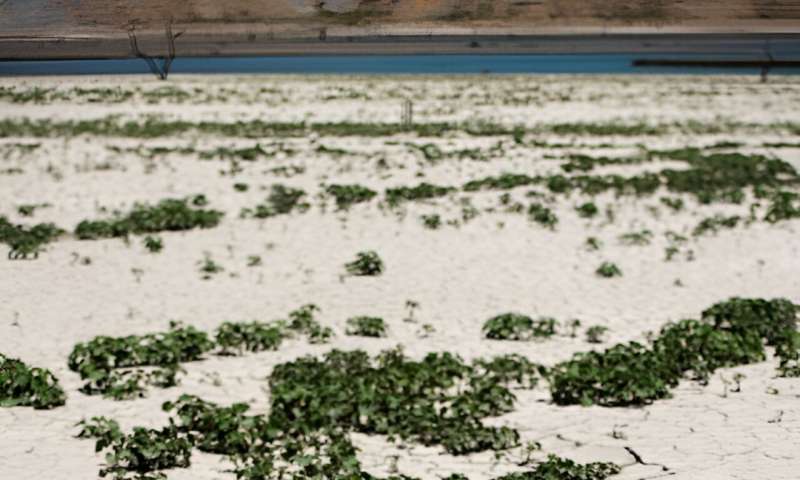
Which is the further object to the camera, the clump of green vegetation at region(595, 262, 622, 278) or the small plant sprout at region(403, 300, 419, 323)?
the clump of green vegetation at region(595, 262, 622, 278)

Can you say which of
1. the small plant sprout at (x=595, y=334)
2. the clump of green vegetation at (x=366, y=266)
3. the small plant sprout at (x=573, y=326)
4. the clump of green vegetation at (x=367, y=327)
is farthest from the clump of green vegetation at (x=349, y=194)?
the small plant sprout at (x=595, y=334)

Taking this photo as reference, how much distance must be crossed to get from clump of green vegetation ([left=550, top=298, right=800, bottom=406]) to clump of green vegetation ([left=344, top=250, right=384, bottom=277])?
4073 mm

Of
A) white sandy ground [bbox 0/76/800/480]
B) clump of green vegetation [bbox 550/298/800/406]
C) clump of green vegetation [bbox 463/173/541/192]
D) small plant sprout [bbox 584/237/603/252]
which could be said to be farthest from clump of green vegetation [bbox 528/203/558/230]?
clump of green vegetation [bbox 550/298/800/406]

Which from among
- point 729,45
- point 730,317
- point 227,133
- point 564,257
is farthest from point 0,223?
point 729,45

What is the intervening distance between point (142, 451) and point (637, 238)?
10.0 metres

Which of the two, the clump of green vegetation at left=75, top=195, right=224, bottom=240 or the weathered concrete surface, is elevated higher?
the weathered concrete surface

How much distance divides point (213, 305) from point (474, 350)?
3429mm

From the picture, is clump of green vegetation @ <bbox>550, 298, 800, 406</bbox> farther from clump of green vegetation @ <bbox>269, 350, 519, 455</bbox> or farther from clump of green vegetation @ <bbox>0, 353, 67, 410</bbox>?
clump of green vegetation @ <bbox>0, 353, 67, 410</bbox>

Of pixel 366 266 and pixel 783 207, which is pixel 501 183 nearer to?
pixel 783 207

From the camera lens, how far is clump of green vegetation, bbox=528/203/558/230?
16.2m

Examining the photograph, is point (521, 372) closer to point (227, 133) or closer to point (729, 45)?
point (729, 45)

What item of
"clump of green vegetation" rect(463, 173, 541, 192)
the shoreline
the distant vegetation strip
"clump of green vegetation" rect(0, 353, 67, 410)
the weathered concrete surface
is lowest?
"clump of green vegetation" rect(0, 353, 67, 410)

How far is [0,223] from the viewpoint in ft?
51.4

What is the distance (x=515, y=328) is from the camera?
10195 millimetres
